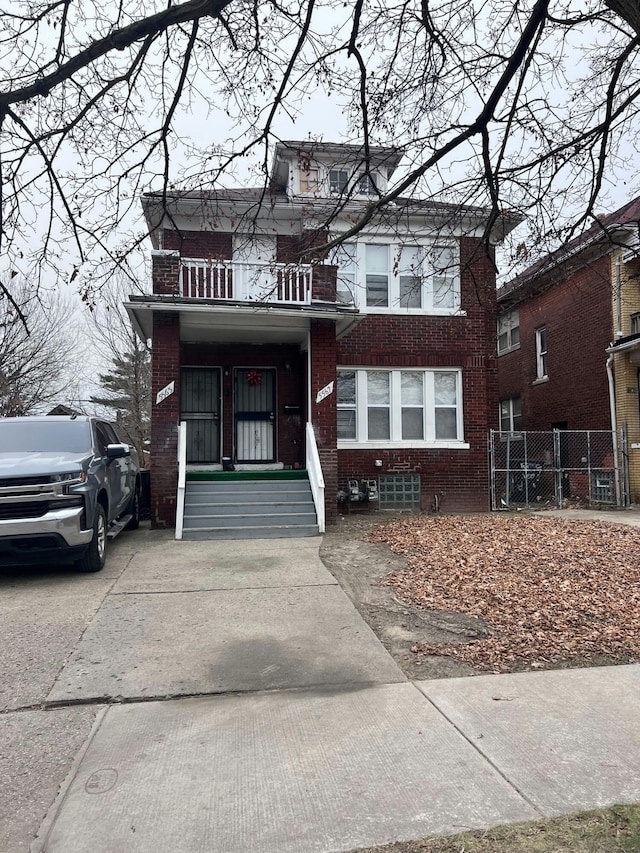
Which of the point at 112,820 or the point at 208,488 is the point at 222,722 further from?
the point at 208,488

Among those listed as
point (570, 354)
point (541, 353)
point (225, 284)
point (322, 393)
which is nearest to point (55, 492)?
point (322, 393)

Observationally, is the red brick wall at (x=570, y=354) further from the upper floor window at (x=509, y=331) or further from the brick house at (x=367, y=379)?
the brick house at (x=367, y=379)

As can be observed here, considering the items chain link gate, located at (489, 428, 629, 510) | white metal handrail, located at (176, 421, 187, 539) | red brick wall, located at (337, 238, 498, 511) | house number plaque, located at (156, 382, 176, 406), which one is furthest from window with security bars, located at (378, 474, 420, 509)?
house number plaque, located at (156, 382, 176, 406)

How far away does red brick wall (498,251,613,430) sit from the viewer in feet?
51.2

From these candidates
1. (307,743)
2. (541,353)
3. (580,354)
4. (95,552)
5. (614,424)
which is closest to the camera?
(307,743)

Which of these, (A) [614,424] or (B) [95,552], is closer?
(B) [95,552]

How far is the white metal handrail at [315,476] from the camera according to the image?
10233mm

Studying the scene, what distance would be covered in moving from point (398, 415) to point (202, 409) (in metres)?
4.43

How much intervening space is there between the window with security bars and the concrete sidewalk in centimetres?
807

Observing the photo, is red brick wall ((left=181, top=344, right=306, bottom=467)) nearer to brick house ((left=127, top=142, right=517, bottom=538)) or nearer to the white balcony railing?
brick house ((left=127, top=142, right=517, bottom=538))

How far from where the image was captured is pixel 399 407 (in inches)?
534

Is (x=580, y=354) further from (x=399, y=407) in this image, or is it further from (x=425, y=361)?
(x=399, y=407)

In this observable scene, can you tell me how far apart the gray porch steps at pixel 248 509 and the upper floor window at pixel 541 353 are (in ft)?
34.9

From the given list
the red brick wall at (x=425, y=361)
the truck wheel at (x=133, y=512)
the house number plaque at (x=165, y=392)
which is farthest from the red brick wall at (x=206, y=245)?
the truck wheel at (x=133, y=512)
